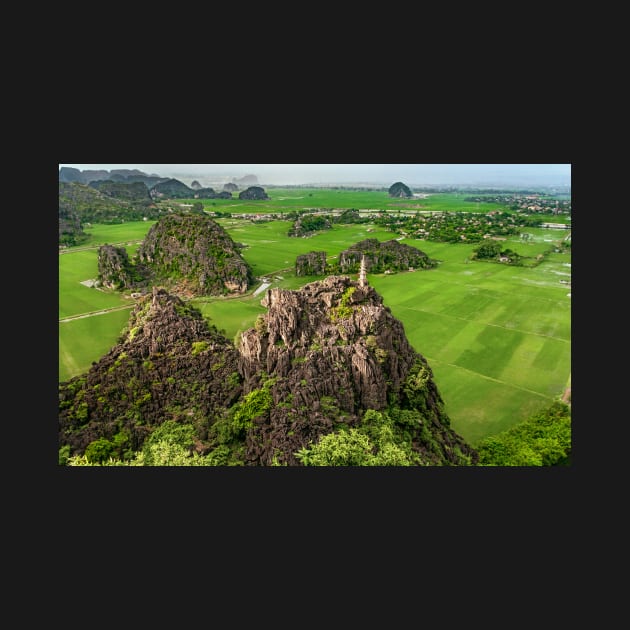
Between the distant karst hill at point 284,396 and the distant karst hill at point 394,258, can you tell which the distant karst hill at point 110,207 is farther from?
the distant karst hill at point 284,396

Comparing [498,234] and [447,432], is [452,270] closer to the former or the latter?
[498,234]

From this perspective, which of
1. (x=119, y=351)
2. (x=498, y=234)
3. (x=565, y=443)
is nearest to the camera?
(x=565, y=443)

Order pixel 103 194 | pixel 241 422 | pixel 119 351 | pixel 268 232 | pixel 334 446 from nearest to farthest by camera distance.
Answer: pixel 334 446 < pixel 241 422 < pixel 119 351 < pixel 268 232 < pixel 103 194

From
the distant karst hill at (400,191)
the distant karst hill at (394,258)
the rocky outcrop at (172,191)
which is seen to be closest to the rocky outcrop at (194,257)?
the rocky outcrop at (172,191)

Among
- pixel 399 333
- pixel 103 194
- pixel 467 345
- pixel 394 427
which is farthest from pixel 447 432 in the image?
pixel 103 194

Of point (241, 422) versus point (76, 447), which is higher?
point (241, 422)

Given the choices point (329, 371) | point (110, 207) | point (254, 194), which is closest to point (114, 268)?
point (110, 207)
